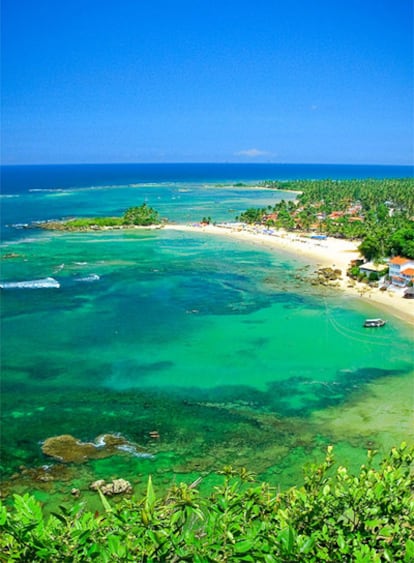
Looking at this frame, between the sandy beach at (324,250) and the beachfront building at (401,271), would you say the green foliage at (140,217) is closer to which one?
the sandy beach at (324,250)

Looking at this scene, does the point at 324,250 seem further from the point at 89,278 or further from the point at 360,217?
the point at 89,278

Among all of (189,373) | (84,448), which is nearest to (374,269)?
(189,373)

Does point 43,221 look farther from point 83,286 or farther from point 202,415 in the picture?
point 202,415

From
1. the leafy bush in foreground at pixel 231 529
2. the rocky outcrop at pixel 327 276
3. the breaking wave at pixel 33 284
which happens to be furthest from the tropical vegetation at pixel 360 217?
the leafy bush in foreground at pixel 231 529

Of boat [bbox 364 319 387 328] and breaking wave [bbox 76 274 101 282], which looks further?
breaking wave [bbox 76 274 101 282]

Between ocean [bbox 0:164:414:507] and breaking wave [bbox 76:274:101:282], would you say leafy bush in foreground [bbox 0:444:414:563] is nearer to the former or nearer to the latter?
ocean [bbox 0:164:414:507]

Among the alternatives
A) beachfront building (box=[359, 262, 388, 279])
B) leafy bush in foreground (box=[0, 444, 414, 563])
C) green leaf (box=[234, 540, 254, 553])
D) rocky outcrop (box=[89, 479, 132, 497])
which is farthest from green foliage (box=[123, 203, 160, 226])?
green leaf (box=[234, 540, 254, 553])

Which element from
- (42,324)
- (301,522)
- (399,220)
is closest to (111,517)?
(301,522)
